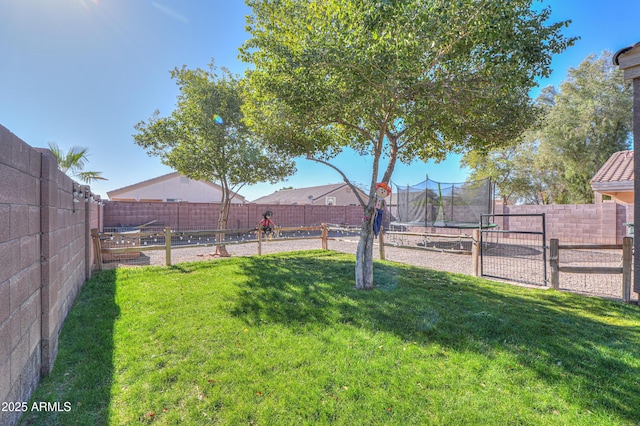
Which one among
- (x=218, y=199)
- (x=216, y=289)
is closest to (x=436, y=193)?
(x=216, y=289)

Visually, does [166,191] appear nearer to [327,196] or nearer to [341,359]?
[327,196]

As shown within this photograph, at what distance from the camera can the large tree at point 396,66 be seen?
3.72 m

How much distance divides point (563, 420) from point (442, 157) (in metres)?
6.07

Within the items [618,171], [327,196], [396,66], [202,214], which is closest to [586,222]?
[618,171]

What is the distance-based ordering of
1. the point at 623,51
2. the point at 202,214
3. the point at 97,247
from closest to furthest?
the point at 623,51
the point at 97,247
the point at 202,214

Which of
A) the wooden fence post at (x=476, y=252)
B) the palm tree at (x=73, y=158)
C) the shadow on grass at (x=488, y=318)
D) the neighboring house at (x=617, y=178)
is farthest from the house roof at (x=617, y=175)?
the palm tree at (x=73, y=158)

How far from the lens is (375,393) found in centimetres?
235

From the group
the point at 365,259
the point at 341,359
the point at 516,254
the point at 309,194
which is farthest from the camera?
the point at 309,194

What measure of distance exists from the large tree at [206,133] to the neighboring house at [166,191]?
33.3 ft

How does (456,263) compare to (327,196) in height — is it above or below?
below

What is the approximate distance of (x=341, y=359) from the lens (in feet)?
9.36

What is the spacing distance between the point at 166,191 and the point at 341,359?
20.7 m

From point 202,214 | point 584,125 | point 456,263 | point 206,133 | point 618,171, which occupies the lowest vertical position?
point 456,263

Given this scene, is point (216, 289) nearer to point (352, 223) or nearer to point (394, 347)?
point (394, 347)
